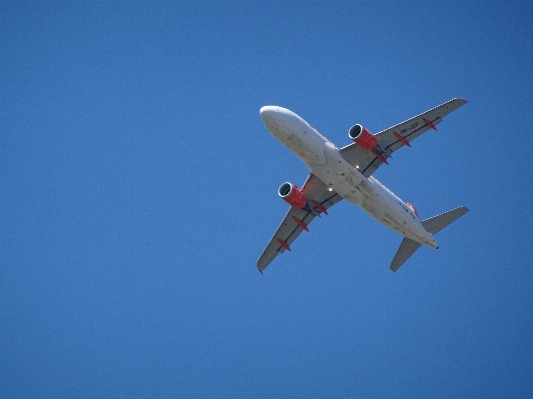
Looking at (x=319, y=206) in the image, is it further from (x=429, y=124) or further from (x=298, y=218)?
(x=429, y=124)

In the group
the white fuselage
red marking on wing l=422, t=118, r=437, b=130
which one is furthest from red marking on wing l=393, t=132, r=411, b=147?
the white fuselage

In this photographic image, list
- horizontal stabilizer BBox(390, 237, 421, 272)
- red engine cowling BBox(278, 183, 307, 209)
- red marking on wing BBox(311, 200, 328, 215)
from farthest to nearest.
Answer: horizontal stabilizer BBox(390, 237, 421, 272), red marking on wing BBox(311, 200, 328, 215), red engine cowling BBox(278, 183, 307, 209)

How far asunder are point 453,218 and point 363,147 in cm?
1023

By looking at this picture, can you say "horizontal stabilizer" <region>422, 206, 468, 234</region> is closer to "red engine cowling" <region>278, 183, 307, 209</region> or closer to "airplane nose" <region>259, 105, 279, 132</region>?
"red engine cowling" <region>278, 183, 307, 209</region>

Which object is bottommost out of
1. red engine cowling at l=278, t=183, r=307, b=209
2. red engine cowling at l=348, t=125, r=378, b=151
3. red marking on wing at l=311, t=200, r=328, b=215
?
red engine cowling at l=278, t=183, r=307, b=209

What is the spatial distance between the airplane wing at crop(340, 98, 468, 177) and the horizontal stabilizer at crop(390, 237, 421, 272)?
7.84 metres

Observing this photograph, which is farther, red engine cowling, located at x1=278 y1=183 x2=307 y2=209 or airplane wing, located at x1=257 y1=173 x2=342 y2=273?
airplane wing, located at x1=257 y1=173 x2=342 y2=273

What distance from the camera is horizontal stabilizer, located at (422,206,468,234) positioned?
51.1 meters

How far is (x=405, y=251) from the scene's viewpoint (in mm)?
53625

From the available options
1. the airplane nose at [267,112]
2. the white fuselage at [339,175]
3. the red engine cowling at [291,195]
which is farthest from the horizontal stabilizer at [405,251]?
the airplane nose at [267,112]

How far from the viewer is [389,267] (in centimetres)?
5397

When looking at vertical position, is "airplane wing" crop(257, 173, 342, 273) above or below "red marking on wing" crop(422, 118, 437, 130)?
below

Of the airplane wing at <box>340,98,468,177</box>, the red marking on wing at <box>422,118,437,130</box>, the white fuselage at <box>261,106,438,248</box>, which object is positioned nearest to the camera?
the white fuselage at <box>261,106,438,248</box>

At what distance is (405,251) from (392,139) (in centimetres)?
1038
